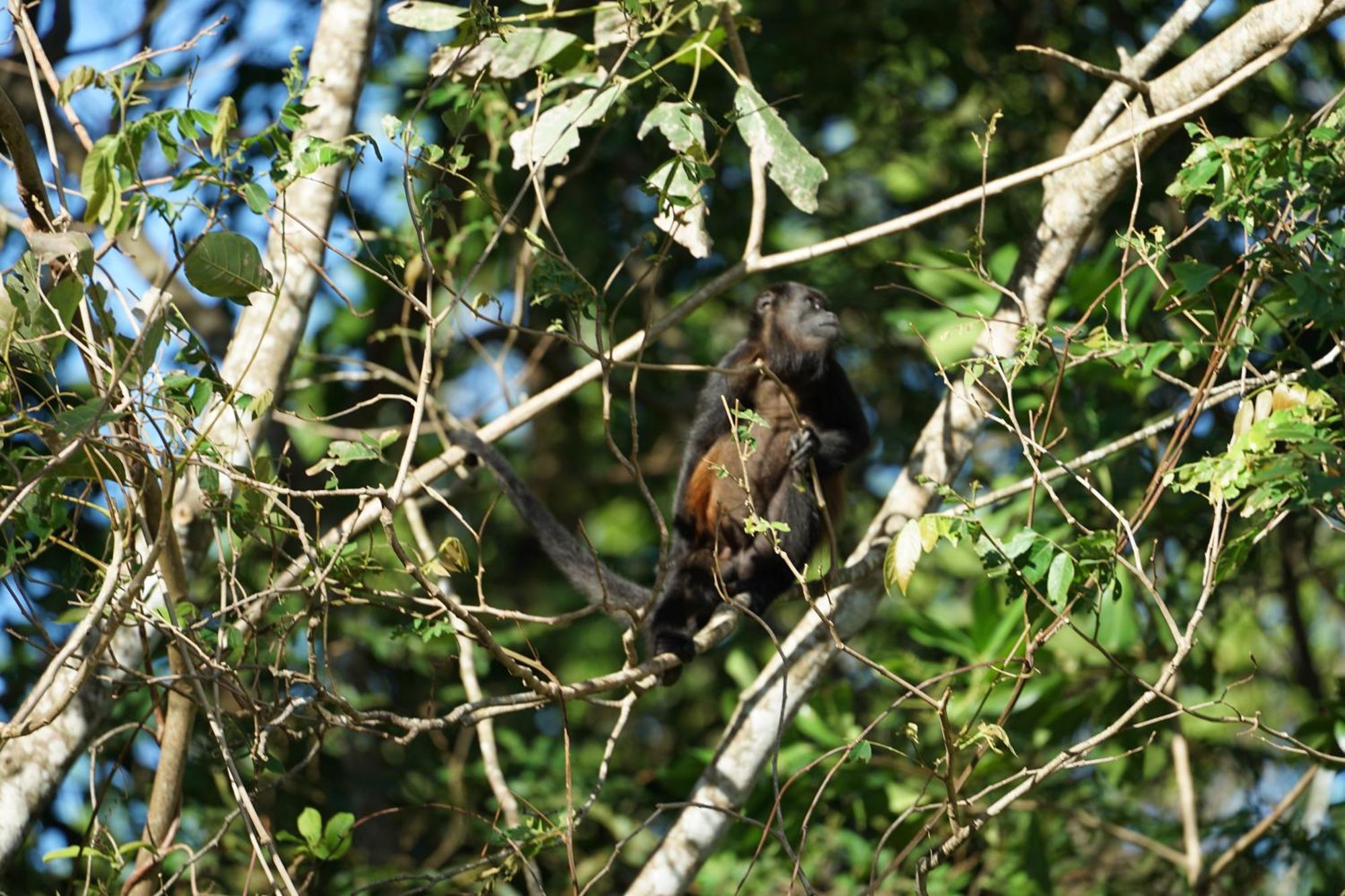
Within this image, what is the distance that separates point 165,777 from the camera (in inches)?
141

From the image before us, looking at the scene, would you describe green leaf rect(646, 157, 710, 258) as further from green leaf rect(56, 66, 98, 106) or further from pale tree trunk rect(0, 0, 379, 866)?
green leaf rect(56, 66, 98, 106)

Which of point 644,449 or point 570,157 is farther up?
point 570,157

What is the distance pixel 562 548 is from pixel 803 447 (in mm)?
997

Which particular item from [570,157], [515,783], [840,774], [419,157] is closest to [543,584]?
[515,783]

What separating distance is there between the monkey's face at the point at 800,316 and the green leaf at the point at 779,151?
4.60 feet

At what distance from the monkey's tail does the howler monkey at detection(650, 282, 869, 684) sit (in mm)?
152

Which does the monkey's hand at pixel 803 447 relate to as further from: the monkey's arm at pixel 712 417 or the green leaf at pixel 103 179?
the green leaf at pixel 103 179

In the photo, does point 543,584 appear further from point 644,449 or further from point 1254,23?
point 1254,23

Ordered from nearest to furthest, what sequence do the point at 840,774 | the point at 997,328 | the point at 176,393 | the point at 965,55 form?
the point at 176,393 < the point at 997,328 < the point at 840,774 < the point at 965,55

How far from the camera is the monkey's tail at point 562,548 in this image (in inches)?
186

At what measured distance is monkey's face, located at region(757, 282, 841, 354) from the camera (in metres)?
5.36

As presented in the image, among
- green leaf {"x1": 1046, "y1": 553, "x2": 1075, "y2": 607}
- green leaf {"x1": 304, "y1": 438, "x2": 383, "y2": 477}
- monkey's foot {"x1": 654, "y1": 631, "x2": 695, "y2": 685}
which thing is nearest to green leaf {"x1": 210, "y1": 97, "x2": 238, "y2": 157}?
green leaf {"x1": 304, "y1": 438, "x2": 383, "y2": 477}

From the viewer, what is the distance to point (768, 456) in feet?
18.6

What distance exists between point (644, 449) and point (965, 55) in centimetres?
295
